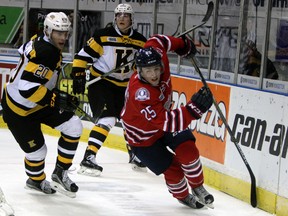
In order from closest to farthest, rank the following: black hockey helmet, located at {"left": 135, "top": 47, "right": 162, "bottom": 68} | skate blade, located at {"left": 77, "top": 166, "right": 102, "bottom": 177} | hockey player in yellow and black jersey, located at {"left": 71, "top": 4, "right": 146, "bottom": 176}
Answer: black hockey helmet, located at {"left": 135, "top": 47, "right": 162, "bottom": 68}
skate blade, located at {"left": 77, "top": 166, "right": 102, "bottom": 177}
hockey player in yellow and black jersey, located at {"left": 71, "top": 4, "right": 146, "bottom": 176}

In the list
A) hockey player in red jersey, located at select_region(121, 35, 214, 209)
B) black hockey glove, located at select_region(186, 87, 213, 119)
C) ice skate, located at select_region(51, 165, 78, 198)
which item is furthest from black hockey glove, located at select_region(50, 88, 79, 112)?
black hockey glove, located at select_region(186, 87, 213, 119)

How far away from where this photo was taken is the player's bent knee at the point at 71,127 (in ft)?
15.8

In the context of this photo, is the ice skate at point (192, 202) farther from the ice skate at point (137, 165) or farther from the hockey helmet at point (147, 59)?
the ice skate at point (137, 165)

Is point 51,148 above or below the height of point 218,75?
below

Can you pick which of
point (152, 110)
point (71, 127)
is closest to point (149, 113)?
point (152, 110)

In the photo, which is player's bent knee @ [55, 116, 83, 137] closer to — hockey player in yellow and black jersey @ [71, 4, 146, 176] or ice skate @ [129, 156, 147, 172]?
hockey player in yellow and black jersey @ [71, 4, 146, 176]

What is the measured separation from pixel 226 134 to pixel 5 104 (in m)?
1.45

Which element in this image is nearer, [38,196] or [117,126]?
[38,196]

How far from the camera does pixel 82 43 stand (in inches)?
309

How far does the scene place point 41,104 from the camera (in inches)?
181

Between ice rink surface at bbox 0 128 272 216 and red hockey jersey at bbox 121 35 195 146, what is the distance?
0.43 metres

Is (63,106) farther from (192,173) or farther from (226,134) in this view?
(226,134)

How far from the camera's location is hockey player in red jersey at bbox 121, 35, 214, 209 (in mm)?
4250

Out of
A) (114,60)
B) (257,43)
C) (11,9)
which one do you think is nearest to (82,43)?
(11,9)
